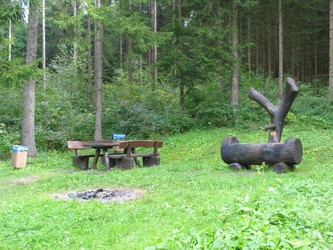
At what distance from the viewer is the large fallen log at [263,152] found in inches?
408

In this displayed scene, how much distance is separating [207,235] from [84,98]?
21.3 m

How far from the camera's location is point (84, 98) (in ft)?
81.0

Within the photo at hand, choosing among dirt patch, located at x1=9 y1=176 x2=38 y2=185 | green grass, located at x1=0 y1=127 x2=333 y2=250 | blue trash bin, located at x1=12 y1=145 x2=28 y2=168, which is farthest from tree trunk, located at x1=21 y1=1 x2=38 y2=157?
→ dirt patch, located at x1=9 y1=176 x2=38 y2=185

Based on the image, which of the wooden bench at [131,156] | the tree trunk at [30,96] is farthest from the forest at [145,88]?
the wooden bench at [131,156]

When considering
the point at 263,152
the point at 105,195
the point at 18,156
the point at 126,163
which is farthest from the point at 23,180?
the point at 263,152

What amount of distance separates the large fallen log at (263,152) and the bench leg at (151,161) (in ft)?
8.81

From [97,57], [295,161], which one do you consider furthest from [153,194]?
[97,57]

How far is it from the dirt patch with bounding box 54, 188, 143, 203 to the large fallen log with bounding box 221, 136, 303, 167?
12.0 ft

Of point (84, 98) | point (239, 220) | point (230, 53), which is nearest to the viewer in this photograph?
point (239, 220)

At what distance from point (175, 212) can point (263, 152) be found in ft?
16.9

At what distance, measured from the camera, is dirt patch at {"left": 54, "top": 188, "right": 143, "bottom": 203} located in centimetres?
790

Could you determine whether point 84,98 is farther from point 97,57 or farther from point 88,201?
point 88,201

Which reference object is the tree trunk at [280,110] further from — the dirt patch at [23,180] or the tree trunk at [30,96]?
the tree trunk at [30,96]

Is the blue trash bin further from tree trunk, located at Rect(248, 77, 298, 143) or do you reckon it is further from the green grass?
tree trunk, located at Rect(248, 77, 298, 143)
